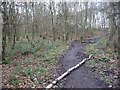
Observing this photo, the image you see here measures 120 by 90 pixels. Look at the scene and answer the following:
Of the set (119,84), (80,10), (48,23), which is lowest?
(119,84)

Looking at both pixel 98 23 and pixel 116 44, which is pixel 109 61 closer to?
pixel 116 44

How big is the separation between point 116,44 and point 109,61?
4.26 metres

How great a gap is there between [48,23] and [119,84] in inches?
1157

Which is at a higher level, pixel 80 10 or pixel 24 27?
pixel 80 10

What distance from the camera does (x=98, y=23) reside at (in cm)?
5716

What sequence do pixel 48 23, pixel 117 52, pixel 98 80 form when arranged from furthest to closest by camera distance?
pixel 48 23
pixel 117 52
pixel 98 80

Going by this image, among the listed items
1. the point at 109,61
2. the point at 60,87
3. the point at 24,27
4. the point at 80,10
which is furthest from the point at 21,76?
the point at 80,10

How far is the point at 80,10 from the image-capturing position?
40.0 m

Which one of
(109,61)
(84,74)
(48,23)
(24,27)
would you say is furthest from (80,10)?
(84,74)

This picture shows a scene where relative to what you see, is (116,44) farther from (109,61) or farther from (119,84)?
(119,84)

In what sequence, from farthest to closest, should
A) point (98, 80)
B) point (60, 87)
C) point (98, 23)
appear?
point (98, 23) < point (98, 80) < point (60, 87)

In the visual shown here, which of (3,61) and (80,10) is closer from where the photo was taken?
(3,61)

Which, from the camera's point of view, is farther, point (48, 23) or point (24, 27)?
point (48, 23)

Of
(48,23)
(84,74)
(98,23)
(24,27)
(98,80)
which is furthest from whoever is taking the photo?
(98,23)
